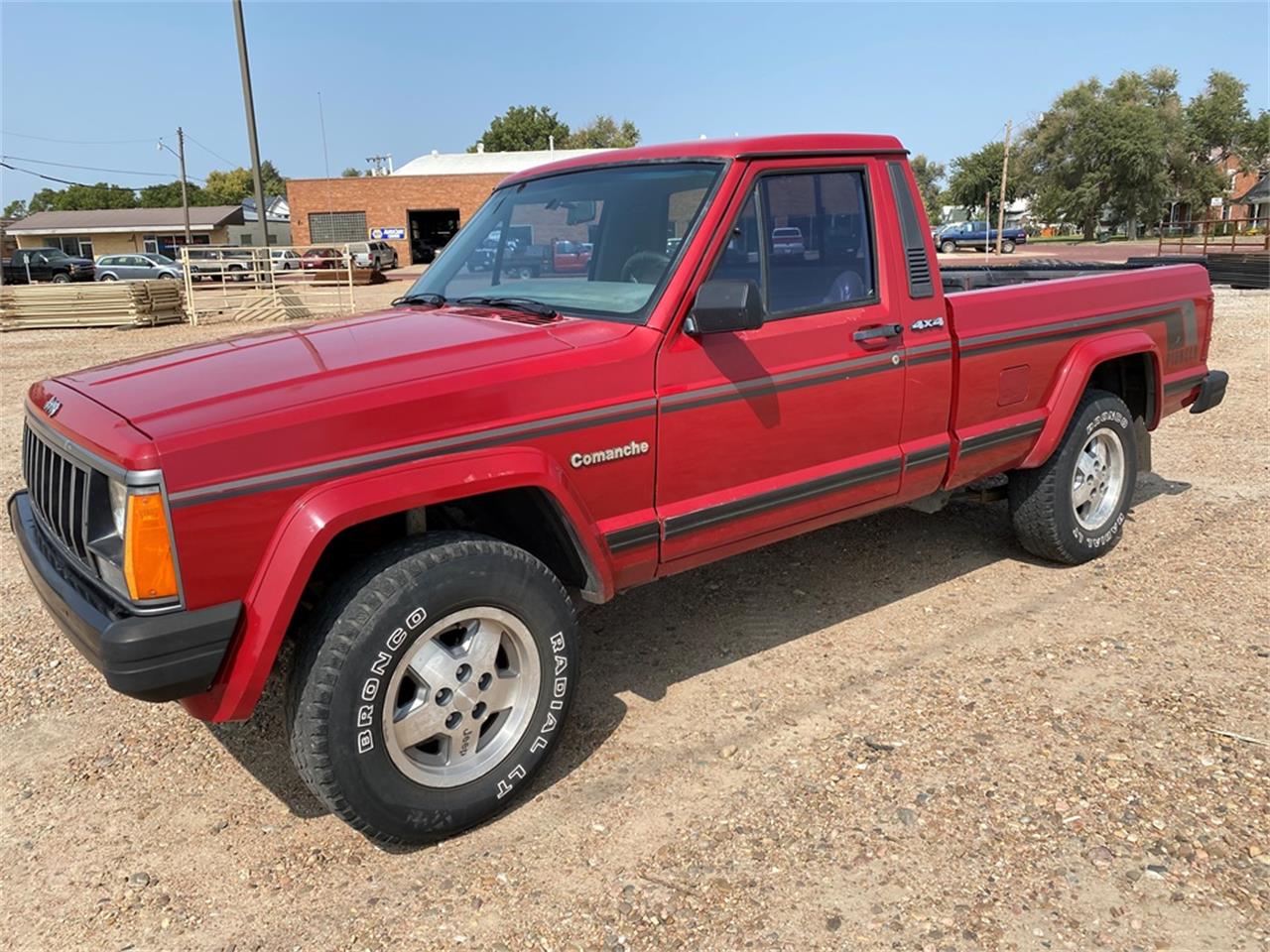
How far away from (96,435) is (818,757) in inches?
96.1

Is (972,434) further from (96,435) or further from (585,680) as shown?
(96,435)

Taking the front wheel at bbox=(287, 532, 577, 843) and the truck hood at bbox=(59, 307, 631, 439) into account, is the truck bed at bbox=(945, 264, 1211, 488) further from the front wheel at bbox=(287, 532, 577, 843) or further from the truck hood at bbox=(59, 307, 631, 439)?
the front wheel at bbox=(287, 532, 577, 843)

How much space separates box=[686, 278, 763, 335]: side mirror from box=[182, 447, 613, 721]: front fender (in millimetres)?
787

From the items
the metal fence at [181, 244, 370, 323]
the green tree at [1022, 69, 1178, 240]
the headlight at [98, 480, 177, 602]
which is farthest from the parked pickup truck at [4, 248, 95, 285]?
the green tree at [1022, 69, 1178, 240]

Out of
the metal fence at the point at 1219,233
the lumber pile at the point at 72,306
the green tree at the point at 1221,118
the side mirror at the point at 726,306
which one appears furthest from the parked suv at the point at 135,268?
the green tree at the point at 1221,118

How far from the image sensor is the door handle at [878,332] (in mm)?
3705

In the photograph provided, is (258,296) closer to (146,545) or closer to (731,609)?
(731,609)

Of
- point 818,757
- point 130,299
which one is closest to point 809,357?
point 818,757

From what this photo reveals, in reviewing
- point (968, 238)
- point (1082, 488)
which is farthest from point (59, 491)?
point (968, 238)

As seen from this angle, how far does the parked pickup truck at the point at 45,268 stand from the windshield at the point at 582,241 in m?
42.0

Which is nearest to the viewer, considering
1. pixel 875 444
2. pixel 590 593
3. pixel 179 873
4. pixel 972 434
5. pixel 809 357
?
pixel 179 873

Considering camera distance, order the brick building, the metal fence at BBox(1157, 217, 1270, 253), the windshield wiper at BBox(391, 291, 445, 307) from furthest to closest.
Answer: the brick building, the metal fence at BBox(1157, 217, 1270, 253), the windshield wiper at BBox(391, 291, 445, 307)

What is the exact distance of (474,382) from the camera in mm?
2844

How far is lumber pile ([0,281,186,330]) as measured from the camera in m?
20.8
